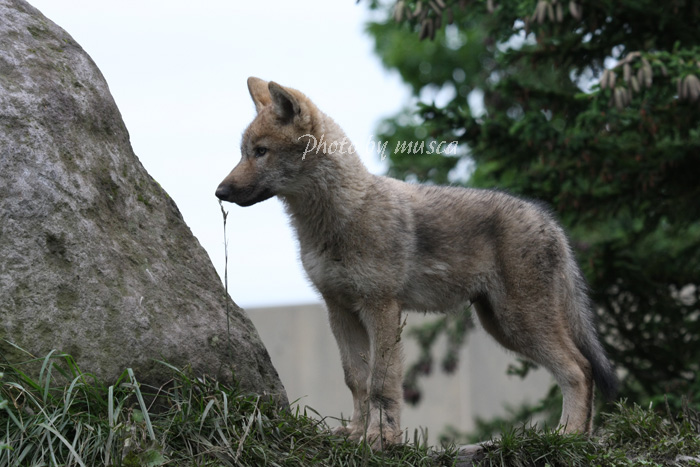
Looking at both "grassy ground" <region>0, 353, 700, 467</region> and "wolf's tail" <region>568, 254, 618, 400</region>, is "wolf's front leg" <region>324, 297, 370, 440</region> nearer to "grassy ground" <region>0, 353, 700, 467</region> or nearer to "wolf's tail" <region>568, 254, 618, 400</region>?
"grassy ground" <region>0, 353, 700, 467</region>

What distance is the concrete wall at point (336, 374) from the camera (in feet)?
48.0

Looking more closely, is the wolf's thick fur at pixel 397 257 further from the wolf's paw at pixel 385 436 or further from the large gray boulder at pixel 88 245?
the large gray boulder at pixel 88 245

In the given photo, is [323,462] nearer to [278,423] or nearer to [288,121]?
[278,423]

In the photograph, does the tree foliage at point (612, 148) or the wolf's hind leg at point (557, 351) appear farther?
the tree foliage at point (612, 148)

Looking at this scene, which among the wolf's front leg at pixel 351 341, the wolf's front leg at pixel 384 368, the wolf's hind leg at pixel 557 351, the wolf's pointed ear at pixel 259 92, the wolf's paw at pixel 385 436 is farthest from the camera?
the wolf's pointed ear at pixel 259 92

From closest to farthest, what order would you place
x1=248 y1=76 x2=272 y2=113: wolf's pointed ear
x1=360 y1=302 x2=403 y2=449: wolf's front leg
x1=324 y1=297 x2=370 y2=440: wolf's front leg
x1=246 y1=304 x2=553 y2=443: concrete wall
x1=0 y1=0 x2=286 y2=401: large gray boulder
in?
1. x1=0 y1=0 x2=286 y2=401: large gray boulder
2. x1=360 y1=302 x2=403 y2=449: wolf's front leg
3. x1=324 y1=297 x2=370 y2=440: wolf's front leg
4. x1=248 y1=76 x2=272 y2=113: wolf's pointed ear
5. x1=246 y1=304 x2=553 y2=443: concrete wall

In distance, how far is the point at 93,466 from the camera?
11.6 feet

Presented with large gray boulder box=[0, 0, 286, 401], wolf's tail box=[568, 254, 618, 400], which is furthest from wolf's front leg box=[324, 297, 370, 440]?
wolf's tail box=[568, 254, 618, 400]

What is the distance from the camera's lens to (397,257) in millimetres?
5082

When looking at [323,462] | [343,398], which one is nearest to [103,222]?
[323,462]

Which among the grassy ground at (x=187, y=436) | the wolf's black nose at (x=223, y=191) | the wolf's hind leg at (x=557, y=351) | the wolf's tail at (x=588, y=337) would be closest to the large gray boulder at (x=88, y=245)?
the grassy ground at (x=187, y=436)

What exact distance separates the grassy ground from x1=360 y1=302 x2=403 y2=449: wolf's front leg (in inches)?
13.9

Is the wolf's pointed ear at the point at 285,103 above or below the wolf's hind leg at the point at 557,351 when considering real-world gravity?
above

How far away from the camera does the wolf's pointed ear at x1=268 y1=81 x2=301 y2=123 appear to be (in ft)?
16.9
